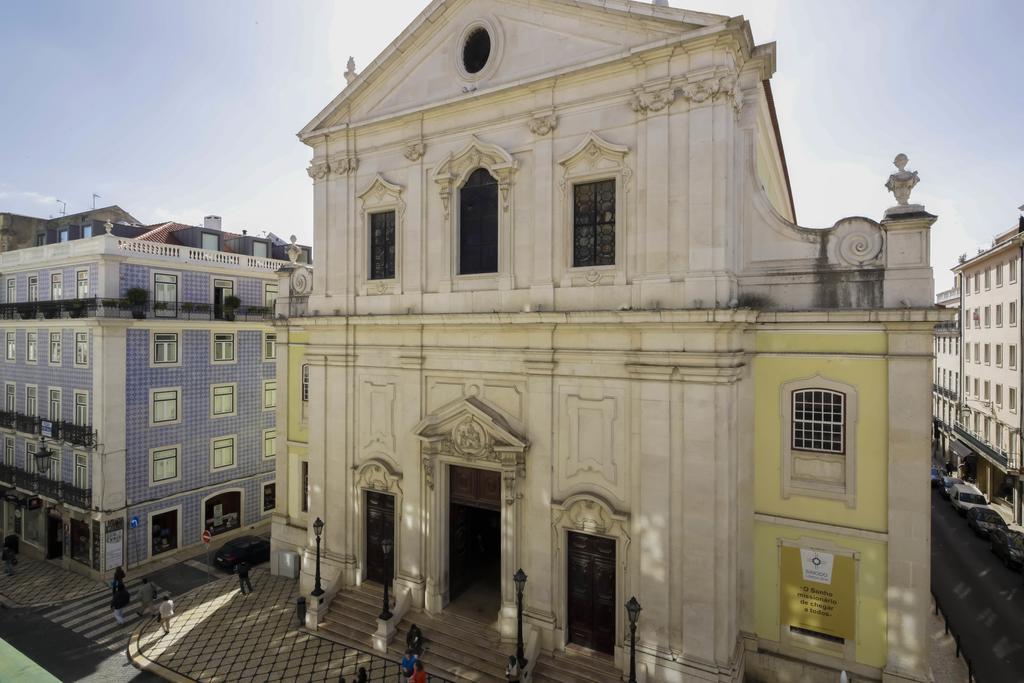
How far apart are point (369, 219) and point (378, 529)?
10679 mm

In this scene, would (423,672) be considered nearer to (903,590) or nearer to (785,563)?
(785,563)

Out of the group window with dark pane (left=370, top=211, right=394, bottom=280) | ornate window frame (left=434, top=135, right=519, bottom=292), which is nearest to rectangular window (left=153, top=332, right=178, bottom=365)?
window with dark pane (left=370, top=211, right=394, bottom=280)

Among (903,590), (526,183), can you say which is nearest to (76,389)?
(526,183)

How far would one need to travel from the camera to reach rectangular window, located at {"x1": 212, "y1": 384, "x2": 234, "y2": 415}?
28094 mm

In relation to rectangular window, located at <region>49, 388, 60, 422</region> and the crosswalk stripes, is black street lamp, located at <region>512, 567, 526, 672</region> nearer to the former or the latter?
the crosswalk stripes

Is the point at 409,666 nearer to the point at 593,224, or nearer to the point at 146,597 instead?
the point at 146,597

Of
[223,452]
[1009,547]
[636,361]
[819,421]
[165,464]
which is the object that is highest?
[636,361]

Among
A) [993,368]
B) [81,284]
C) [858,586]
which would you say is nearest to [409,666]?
[858,586]

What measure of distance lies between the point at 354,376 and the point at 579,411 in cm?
836

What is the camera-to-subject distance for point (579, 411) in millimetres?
15641

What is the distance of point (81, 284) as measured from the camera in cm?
2548

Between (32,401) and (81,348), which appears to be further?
(32,401)

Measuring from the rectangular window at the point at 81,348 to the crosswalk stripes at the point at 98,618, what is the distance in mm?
9792

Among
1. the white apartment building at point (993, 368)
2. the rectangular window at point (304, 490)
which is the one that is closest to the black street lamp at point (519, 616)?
the rectangular window at point (304, 490)
